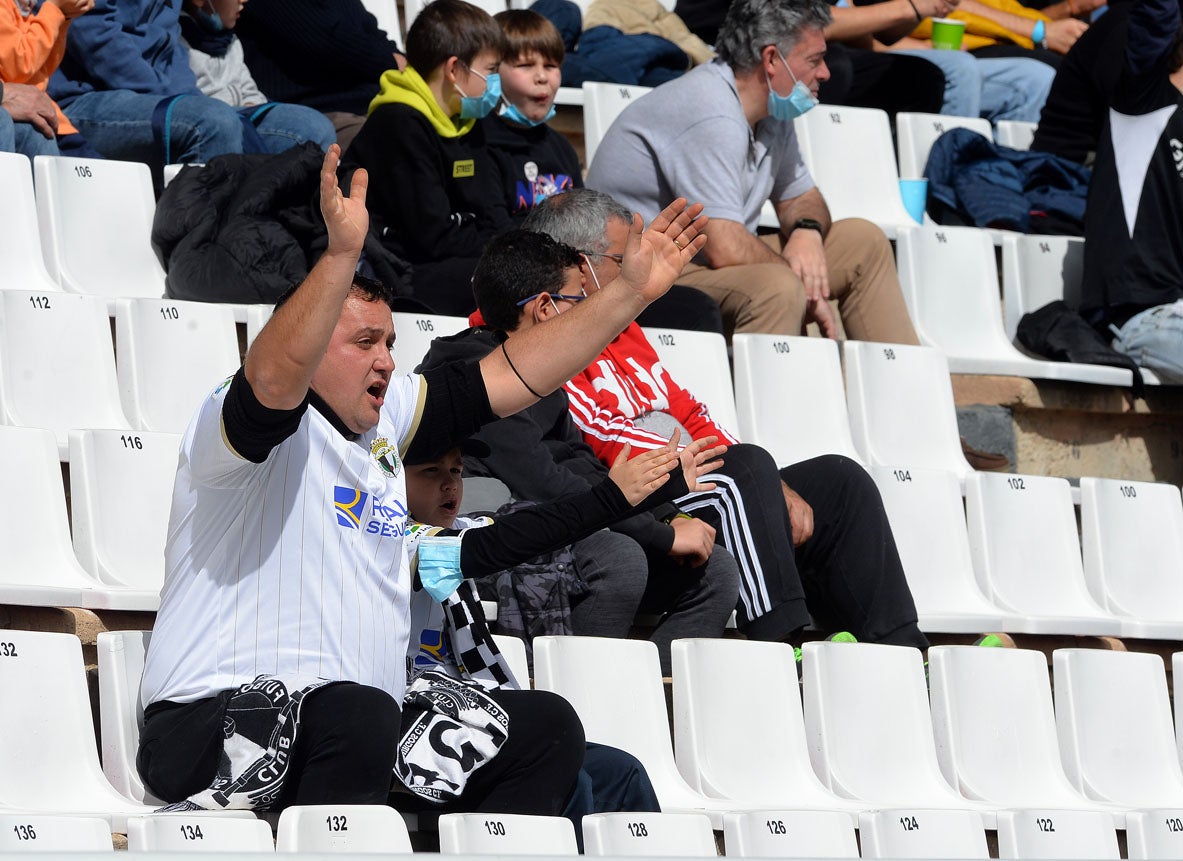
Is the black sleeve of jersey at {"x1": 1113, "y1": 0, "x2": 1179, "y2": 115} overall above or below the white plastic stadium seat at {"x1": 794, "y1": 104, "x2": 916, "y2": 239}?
above

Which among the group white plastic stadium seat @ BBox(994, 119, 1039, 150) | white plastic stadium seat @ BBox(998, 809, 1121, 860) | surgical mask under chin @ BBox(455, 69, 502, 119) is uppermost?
surgical mask under chin @ BBox(455, 69, 502, 119)

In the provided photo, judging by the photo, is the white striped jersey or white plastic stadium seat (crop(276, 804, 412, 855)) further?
the white striped jersey

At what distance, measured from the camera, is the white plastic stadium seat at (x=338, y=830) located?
2.46 meters

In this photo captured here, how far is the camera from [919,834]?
3252 millimetres

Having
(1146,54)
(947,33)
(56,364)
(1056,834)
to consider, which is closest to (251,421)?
(56,364)

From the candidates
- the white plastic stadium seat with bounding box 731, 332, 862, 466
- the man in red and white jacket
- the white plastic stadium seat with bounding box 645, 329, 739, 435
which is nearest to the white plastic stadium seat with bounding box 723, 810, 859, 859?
the man in red and white jacket

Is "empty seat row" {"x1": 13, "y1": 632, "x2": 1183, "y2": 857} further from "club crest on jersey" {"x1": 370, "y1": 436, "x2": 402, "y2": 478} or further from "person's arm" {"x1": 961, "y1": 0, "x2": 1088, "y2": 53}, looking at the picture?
"person's arm" {"x1": 961, "y1": 0, "x2": 1088, "y2": 53}

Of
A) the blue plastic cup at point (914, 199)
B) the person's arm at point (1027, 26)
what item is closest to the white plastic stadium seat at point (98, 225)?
the blue plastic cup at point (914, 199)

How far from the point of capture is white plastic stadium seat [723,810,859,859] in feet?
10.0

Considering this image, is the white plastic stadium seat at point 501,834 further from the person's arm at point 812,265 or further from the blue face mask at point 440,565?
the person's arm at point 812,265

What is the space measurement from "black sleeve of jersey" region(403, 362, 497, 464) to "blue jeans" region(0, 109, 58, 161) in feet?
6.23

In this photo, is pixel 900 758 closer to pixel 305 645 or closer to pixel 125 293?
pixel 305 645

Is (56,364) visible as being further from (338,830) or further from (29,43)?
(338,830)

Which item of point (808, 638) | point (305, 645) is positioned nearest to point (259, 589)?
point (305, 645)
